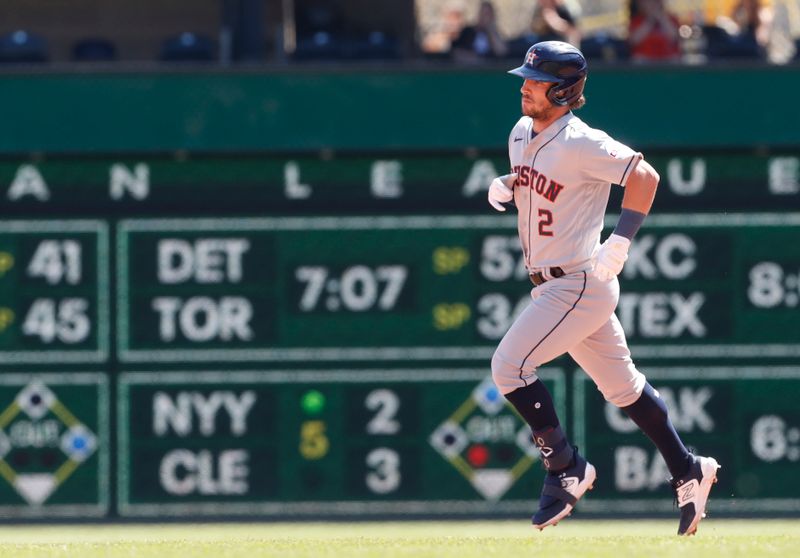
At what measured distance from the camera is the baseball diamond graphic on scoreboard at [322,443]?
12.3m

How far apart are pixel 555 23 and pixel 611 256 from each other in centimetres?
527

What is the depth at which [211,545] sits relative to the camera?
8766 mm

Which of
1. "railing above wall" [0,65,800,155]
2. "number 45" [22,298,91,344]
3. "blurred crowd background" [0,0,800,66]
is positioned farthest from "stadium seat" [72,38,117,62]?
"number 45" [22,298,91,344]

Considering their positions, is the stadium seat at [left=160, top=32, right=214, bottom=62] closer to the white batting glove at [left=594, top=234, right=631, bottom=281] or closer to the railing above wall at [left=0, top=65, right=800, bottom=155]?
the railing above wall at [left=0, top=65, right=800, bottom=155]

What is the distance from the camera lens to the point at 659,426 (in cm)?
852

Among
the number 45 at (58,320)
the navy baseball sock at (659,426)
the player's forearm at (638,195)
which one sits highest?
the player's forearm at (638,195)

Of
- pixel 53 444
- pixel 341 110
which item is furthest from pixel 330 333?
pixel 53 444

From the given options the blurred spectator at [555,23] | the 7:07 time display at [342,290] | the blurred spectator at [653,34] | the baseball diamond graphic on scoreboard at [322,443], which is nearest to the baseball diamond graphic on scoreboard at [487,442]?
the baseball diamond graphic on scoreboard at [322,443]

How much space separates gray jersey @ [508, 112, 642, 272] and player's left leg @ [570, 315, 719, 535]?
0.38 metres

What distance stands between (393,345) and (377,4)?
9.68 ft

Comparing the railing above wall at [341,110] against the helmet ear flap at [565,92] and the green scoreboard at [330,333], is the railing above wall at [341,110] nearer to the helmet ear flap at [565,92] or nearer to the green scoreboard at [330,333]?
the green scoreboard at [330,333]

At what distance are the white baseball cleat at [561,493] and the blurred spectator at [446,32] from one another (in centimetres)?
535

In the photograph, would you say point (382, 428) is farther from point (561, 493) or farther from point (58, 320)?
point (561, 493)

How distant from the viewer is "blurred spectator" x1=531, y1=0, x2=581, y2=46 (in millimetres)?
12922
